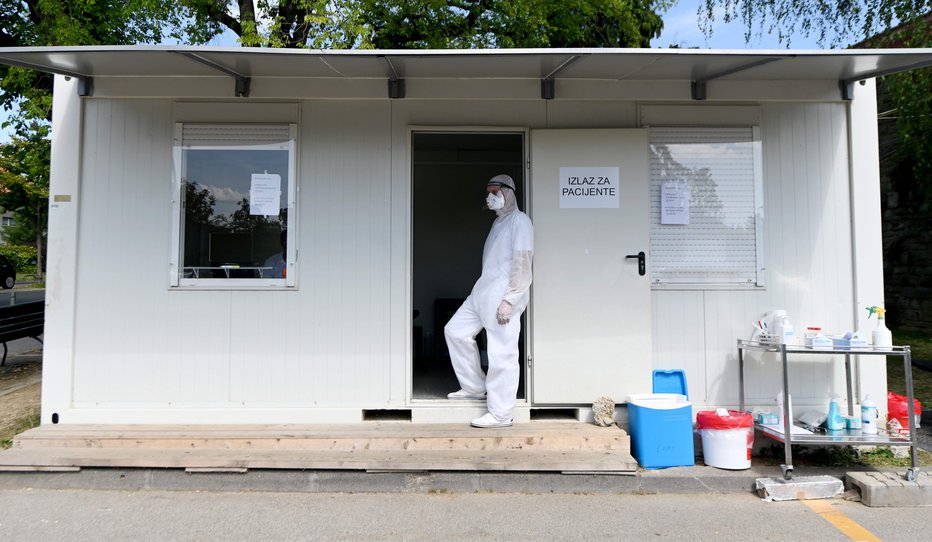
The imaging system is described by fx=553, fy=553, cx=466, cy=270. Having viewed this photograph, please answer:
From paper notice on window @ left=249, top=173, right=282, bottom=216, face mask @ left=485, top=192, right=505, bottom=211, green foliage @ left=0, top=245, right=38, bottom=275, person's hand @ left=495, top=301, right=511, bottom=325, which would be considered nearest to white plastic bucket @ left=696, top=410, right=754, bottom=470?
person's hand @ left=495, top=301, right=511, bottom=325

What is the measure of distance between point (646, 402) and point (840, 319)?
5.84 feet

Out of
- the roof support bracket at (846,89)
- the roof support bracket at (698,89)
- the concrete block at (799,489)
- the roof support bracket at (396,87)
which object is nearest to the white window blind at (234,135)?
the roof support bracket at (396,87)

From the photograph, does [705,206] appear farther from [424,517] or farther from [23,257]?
[23,257]

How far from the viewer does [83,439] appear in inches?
155

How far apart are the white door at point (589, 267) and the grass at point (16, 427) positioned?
4.26m

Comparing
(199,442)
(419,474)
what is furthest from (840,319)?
(199,442)

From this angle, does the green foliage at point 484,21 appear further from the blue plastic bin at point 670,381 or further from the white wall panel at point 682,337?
the blue plastic bin at point 670,381

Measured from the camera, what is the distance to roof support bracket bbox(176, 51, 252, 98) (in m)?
3.81

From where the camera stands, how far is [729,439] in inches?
154

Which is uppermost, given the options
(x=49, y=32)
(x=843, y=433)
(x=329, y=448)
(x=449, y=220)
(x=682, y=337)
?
(x=49, y=32)

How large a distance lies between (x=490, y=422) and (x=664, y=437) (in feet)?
4.10

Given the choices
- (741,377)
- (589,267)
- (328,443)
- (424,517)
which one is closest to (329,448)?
(328,443)

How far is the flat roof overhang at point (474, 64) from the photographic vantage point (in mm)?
3551

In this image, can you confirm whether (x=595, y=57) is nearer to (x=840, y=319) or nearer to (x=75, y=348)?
(x=840, y=319)
